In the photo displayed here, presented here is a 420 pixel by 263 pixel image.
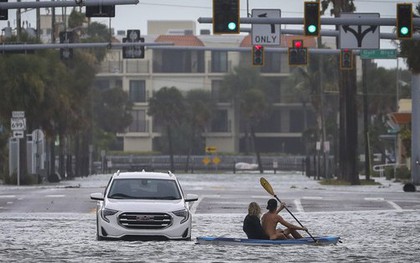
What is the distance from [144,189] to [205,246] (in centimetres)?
252

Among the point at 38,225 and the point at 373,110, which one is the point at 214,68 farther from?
the point at 38,225

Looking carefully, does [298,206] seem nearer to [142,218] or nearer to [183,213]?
[183,213]

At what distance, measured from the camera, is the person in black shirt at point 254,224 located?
26531mm

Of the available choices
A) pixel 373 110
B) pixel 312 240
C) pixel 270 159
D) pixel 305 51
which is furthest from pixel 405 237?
pixel 270 159

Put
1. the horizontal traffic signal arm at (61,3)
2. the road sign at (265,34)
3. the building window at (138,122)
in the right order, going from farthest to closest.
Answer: the building window at (138,122) < the road sign at (265,34) < the horizontal traffic signal arm at (61,3)

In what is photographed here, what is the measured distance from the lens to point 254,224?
26562 millimetres

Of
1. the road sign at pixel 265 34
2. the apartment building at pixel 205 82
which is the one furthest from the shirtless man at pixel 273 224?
the apartment building at pixel 205 82

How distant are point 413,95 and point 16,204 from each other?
26.2 metres

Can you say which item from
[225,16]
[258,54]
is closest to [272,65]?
[258,54]

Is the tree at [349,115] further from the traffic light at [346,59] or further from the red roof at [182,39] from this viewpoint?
the red roof at [182,39]

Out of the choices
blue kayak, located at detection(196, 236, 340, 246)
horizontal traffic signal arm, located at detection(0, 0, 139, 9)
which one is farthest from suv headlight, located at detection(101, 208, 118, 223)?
horizontal traffic signal arm, located at detection(0, 0, 139, 9)

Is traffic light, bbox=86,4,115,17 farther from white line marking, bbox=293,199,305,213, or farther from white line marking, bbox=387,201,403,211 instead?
white line marking, bbox=387,201,403,211

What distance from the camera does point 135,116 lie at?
496 ft

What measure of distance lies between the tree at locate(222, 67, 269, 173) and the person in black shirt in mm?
113080
